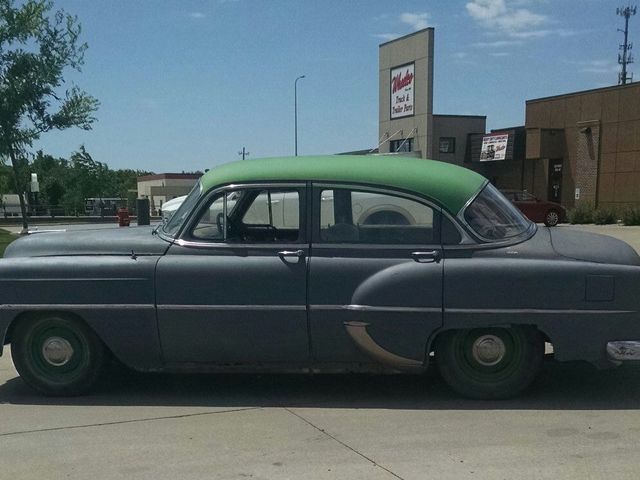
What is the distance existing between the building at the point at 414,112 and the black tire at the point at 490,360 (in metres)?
32.1

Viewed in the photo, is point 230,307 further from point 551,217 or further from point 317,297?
point 551,217

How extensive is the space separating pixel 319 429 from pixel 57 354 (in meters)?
2.09

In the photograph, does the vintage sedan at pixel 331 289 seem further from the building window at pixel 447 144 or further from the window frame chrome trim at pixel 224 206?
the building window at pixel 447 144

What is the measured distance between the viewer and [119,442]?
4.02m

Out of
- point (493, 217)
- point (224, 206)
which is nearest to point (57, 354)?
point (224, 206)

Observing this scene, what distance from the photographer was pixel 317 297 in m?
4.52

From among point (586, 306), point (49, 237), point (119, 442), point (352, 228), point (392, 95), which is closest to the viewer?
point (119, 442)

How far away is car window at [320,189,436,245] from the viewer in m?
4.61

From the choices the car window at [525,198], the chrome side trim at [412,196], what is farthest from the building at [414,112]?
the chrome side trim at [412,196]

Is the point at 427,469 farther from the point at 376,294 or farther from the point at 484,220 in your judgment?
the point at 484,220

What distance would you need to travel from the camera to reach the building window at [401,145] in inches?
1510

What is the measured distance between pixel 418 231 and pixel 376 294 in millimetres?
558

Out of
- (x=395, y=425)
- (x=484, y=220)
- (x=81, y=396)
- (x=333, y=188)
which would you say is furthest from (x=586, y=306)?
(x=81, y=396)

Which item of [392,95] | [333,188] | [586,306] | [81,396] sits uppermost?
[392,95]
